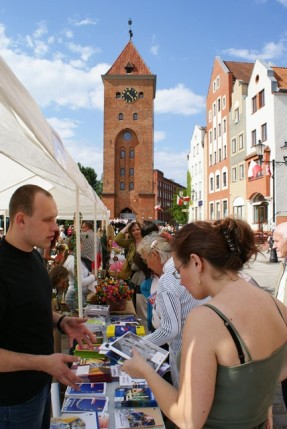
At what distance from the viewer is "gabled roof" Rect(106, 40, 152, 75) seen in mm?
49125

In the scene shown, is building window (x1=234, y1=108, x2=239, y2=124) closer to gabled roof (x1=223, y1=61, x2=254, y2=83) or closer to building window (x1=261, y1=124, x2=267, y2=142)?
gabled roof (x1=223, y1=61, x2=254, y2=83)

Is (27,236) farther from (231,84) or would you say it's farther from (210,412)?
(231,84)

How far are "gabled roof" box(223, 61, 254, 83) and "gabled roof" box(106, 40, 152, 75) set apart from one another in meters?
15.5

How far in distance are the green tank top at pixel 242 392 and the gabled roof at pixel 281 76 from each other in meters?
27.3

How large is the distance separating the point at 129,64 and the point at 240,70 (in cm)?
1960

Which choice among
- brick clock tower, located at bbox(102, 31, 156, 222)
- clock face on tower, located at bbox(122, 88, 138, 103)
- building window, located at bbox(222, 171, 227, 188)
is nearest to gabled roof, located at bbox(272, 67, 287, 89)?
building window, located at bbox(222, 171, 227, 188)

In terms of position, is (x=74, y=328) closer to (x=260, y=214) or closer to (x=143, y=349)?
(x=143, y=349)

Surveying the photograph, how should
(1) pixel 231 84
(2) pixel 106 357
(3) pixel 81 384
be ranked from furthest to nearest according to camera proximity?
(1) pixel 231 84
(2) pixel 106 357
(3) pixel 81 384

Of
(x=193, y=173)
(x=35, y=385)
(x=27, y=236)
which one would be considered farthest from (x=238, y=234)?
(x=193, y=173)

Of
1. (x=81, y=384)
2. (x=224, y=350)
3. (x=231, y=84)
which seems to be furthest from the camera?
(x=231, y=84)

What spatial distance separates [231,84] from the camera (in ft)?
107

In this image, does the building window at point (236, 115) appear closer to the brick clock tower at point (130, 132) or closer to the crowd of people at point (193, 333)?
the brick clock tower at point (130, 132)

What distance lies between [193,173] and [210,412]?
4545cm

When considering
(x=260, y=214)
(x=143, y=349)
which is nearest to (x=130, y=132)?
(x=260, y=214)
